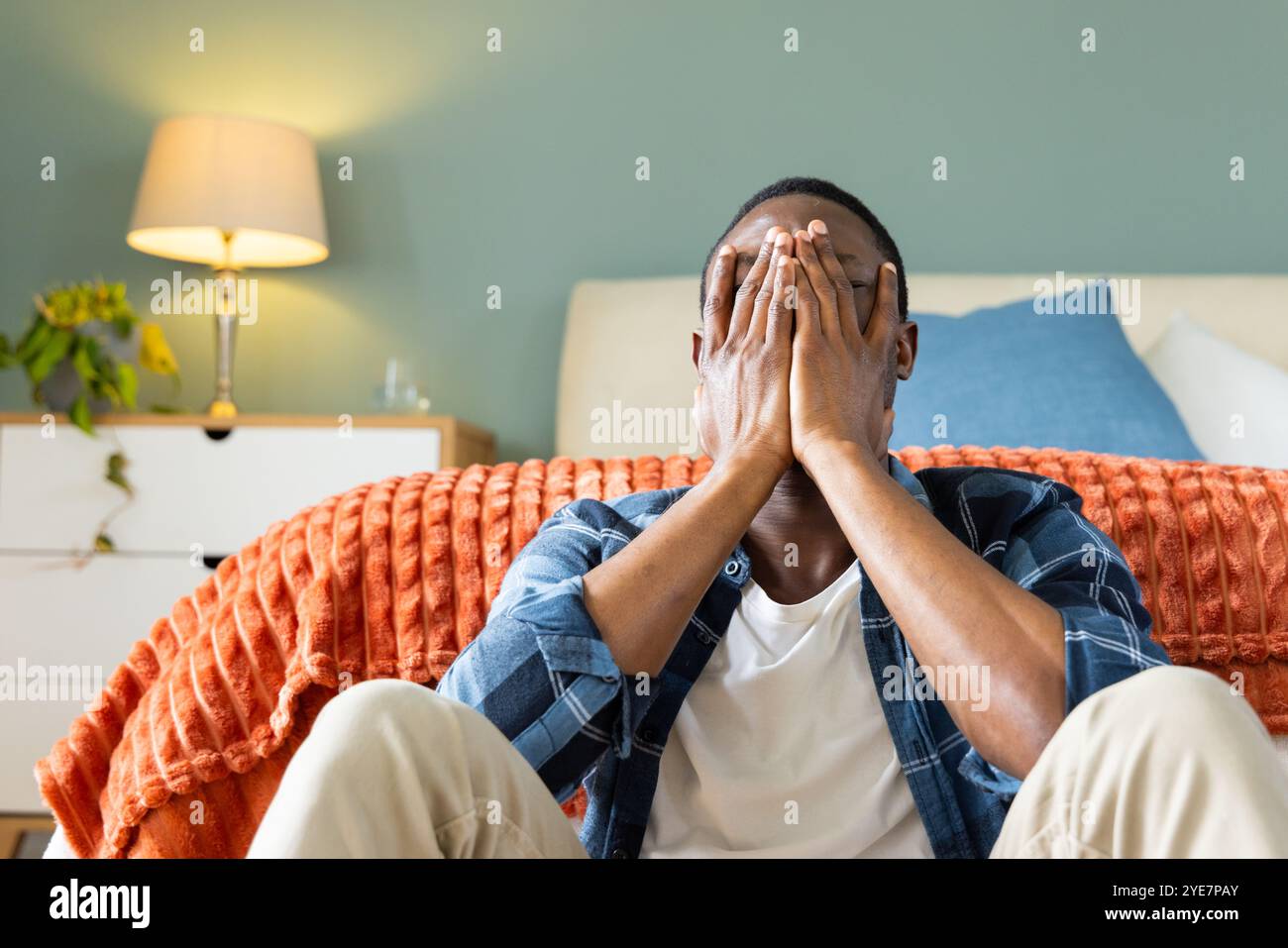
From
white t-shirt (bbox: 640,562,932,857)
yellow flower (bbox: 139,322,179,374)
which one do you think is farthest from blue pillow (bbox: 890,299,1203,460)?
yellow flower (bbox: 139,322,179,374)

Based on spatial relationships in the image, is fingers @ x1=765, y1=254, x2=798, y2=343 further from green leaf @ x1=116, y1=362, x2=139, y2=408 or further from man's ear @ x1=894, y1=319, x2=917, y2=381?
green leaf @ x1=116, y1=362, x2=139, y2=408

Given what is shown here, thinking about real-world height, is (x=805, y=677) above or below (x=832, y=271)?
below

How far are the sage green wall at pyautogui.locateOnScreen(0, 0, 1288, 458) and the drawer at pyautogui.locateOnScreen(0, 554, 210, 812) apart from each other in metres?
0.63

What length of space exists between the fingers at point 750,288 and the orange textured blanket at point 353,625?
0.24 meters

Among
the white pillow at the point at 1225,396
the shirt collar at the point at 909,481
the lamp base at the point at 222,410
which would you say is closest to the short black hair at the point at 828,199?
the shirt collar at the point at 909,481

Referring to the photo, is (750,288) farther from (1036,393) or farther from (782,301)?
(1036,393)

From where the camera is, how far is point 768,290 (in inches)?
44.6

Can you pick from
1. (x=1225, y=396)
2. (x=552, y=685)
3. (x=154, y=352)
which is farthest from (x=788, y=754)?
(x=154, y=352)

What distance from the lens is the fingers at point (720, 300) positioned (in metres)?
1.17

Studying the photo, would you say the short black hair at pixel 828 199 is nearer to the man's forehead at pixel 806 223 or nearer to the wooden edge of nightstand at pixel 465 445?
the man's forehead at pixel 806 223

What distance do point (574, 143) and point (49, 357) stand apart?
1.23m
